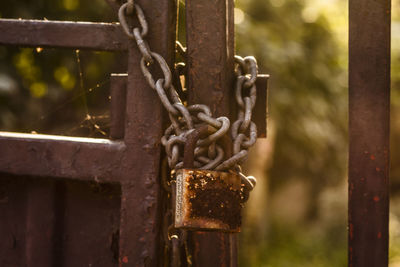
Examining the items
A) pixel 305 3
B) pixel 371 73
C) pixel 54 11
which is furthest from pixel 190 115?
pixel 305 3

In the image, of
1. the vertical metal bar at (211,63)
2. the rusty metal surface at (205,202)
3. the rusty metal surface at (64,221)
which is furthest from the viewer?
the rusty metal surface at (64,221)

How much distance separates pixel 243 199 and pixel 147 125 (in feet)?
0.87

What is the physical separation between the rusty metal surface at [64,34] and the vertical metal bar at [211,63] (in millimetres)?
162

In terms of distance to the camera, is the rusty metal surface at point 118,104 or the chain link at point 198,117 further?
the rusty metal surface at point 118,104

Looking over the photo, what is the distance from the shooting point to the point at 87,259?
1.10m

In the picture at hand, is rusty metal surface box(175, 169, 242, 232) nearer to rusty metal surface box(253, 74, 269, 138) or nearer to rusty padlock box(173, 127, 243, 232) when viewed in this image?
rusty padlock box(173, 127, 243, 232)

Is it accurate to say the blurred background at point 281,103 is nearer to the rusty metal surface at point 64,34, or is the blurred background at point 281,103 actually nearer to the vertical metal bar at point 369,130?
the rusty metal surface at point 64,34

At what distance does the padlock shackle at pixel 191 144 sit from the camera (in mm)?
852

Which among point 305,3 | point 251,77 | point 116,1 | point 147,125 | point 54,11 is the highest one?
point 305,3


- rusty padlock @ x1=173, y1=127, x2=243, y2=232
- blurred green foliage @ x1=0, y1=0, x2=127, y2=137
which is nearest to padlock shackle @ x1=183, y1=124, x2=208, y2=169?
rusty padlock @ x1=173, y1=127, x2=243, y2=232

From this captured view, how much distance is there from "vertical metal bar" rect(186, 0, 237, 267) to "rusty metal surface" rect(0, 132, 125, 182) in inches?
8.8

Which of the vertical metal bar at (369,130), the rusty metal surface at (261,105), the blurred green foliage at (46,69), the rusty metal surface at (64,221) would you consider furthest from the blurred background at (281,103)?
the vertical metal bar at (369,130)

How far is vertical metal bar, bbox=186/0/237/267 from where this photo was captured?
0.98 m

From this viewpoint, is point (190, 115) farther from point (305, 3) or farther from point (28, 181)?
point (305, 3)
